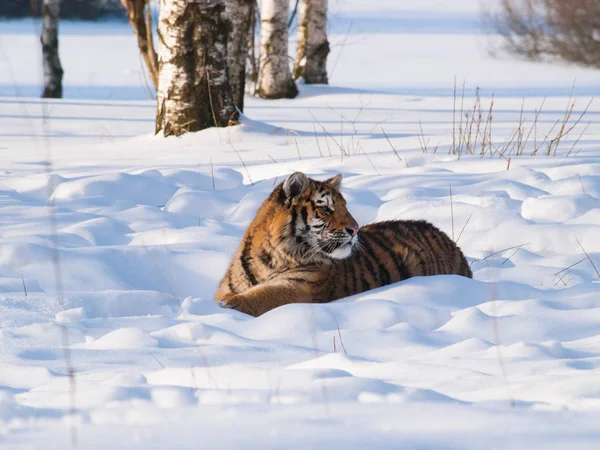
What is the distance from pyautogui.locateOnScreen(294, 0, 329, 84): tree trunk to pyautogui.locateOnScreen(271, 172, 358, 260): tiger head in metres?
11.4

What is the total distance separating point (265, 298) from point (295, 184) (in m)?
0.57

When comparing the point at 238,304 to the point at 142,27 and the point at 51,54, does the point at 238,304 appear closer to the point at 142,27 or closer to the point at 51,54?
the point at 142,27

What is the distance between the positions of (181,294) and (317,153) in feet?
12.4

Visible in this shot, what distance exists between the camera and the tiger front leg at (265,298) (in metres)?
3.81

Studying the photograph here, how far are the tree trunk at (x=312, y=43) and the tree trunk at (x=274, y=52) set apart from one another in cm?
152

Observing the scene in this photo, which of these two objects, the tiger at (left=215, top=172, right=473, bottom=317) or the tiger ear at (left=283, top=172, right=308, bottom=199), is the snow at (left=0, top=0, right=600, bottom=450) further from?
the tiger ear at (left=283, top=172, right=308, bottom=199)

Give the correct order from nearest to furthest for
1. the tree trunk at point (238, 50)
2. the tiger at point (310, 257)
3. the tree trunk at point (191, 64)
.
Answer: the tiger at point (310, 257)
the tree trunk at point (191, 64)
the tree trunk at point (238, 50)

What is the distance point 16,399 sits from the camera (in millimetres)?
2465

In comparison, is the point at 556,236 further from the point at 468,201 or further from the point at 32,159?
the point at 32,159

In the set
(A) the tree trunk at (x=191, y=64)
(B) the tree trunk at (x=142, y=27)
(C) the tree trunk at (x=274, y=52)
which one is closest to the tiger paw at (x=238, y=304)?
(A) the tree trunk at (x=191, y=64)

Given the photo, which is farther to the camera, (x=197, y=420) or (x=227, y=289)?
(x=227, y=289)

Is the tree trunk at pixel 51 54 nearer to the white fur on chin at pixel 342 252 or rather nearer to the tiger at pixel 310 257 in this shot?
the tiger at pixel 310 257

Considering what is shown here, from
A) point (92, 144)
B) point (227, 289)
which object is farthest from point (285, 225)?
point (92, 144)

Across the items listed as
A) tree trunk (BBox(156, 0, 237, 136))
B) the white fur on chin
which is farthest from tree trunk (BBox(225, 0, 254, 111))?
the white fur on chin
